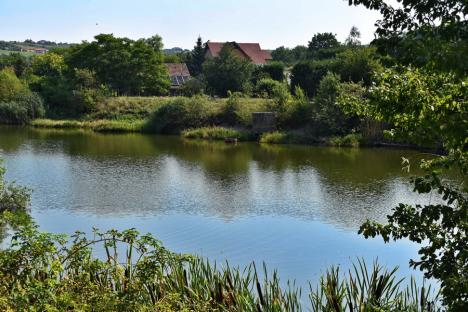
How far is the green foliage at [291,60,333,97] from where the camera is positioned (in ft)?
136

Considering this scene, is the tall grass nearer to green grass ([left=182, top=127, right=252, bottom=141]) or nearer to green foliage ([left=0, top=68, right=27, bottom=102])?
green grass ([left=182, top=127, right=252, bottom=141])

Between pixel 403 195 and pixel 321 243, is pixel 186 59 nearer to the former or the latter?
pixel 403 195

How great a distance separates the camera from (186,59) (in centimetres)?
7356

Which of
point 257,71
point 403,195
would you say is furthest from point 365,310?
point 257,71

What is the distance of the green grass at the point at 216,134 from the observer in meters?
35.5

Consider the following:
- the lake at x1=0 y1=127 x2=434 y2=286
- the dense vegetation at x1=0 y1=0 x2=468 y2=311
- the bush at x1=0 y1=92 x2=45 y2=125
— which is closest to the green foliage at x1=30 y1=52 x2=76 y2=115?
the bush at x1=0 y1=92 x2=45 y2=125

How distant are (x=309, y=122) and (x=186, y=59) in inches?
1618

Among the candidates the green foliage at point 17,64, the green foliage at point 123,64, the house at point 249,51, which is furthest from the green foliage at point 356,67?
the green foliage at point 17,64

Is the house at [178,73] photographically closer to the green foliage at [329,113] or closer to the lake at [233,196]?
the green foliage at [329,113]

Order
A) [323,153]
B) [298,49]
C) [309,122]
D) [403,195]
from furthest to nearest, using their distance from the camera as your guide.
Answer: [298,49] < [309,122] < [323,153] < [403,195]

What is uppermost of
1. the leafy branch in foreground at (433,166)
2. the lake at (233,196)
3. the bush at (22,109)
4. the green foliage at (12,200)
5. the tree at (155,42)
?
the tree at (155,42)

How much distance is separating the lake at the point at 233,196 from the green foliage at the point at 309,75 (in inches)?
420

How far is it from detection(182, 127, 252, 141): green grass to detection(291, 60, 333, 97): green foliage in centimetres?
819

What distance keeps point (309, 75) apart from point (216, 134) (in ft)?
32.0
